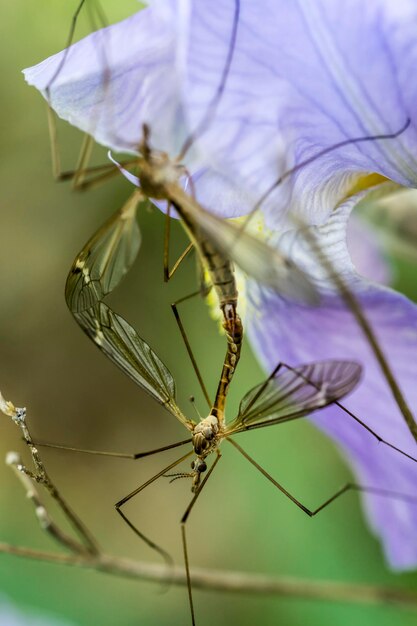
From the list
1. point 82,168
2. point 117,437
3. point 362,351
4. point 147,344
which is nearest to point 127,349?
point 147,344

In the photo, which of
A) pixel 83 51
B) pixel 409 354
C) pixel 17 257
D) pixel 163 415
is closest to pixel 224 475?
pixel 163 415

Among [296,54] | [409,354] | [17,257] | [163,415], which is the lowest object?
[409,354]

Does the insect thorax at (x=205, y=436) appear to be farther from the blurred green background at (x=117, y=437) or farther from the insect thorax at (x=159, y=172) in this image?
the blurred green background at (x=117, y=437)

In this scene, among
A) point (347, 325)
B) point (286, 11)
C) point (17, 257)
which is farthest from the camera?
point (17, 257)

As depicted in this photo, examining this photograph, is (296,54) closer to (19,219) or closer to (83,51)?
(83,51)

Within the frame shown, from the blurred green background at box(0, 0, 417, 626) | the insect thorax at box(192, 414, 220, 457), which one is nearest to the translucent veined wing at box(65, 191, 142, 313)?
the insect thorax at box(192, 414, 220, 457)

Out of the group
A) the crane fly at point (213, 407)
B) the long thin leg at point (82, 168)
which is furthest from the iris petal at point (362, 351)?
the long thin leg at point (82, 168)
